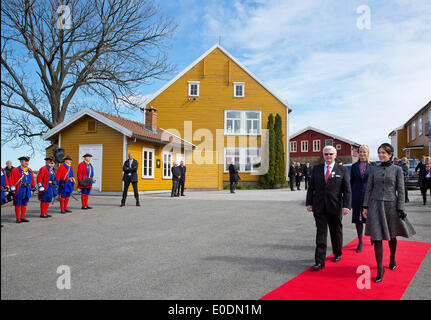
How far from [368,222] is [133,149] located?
1615 cm

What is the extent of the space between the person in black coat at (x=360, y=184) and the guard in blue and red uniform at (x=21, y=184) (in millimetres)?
8122

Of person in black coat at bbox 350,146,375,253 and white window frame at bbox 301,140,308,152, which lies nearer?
person in black coat at bbox 350,146,375,253

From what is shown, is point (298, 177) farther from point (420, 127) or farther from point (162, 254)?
point (420, 127)

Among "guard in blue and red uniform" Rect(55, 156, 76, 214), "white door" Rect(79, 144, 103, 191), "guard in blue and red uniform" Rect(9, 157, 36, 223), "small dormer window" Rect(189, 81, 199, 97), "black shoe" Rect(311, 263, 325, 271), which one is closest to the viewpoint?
"black shoe" Rect(311, 263, 325, 271)

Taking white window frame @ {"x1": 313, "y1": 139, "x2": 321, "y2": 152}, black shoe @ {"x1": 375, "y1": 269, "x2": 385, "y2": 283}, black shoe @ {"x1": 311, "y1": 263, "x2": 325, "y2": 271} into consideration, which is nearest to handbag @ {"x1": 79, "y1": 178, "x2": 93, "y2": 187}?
black shoe @ {"x1": 311, "y1": 263, "x2": 325, "y2": 271}

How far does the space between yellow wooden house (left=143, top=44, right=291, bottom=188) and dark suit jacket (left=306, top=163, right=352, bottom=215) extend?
23617mm

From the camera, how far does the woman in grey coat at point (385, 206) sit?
5059mm

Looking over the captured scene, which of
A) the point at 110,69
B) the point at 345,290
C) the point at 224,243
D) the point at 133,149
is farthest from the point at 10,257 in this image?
the point at 110,69

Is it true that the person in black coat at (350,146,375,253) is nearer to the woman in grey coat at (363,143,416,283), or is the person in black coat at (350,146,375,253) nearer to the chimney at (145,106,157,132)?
the woman in grey coat at (363,143,416,283)

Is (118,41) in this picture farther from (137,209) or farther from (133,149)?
(137,209)

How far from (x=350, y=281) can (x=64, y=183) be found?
10.2 m

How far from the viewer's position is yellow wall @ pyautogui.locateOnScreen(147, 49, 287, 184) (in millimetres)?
29562

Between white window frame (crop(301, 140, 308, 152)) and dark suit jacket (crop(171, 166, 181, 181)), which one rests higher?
white window frame (crop(301, 140, 308, 152))

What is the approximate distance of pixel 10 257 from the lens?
6.05 metres
